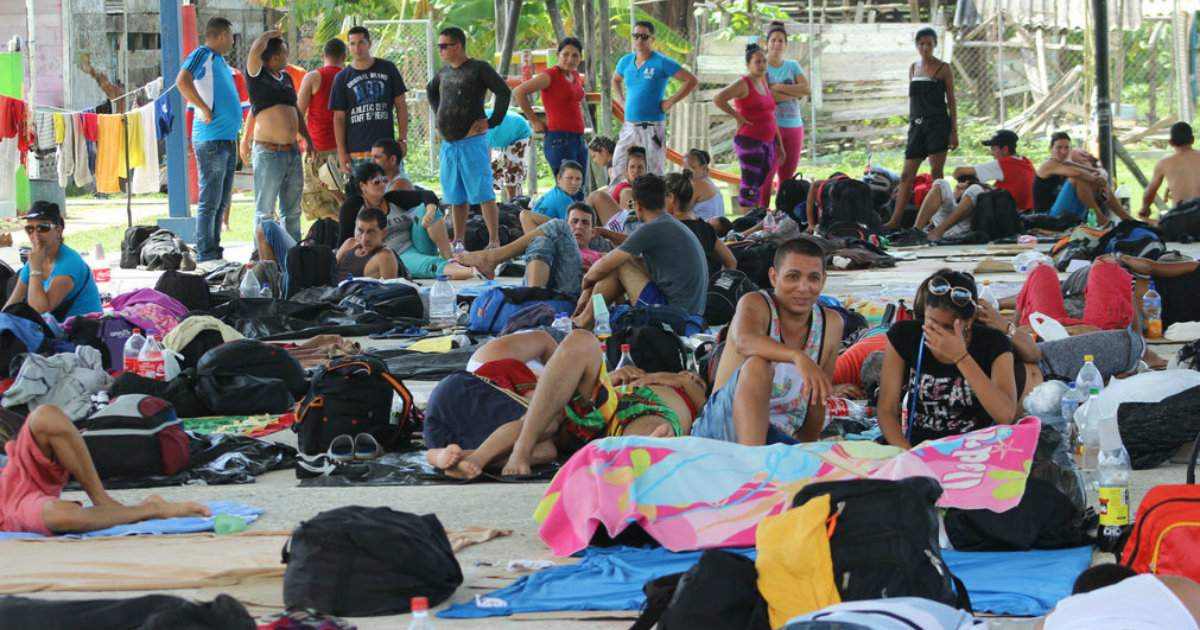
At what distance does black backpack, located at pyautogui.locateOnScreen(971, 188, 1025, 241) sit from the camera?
1538 cm

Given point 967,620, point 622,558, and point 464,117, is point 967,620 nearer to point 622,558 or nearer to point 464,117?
point 622,558

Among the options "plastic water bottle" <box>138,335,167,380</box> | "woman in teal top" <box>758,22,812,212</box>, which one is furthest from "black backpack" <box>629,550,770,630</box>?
"woman in teal top" <box>758,22,812,212</box>

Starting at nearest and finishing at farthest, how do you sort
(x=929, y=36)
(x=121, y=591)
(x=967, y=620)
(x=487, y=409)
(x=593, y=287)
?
(x=967, y=620)
(x=121, y=591)
(x=487, y=409)
(x=593, y=287)
(x=929, y=36)

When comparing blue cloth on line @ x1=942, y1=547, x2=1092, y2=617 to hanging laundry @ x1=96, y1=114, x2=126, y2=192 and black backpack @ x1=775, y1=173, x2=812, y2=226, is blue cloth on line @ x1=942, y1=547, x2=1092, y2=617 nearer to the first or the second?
black backpack @ x1=775, y1=173, x2=812, y2=226

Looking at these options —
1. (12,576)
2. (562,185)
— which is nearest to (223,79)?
(562,185)

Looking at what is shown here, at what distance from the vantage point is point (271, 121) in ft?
43.8

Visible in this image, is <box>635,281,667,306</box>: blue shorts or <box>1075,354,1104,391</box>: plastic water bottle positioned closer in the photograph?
<box>1075,354,1104,391</box>: plastic water bottle

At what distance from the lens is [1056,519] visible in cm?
489

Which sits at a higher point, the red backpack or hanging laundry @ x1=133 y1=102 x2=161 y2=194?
hanging laundry @ x1=133 y1=102 x2=161 y2=194

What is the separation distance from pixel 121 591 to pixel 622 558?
1.66 m

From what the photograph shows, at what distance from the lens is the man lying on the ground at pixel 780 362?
18.9ft

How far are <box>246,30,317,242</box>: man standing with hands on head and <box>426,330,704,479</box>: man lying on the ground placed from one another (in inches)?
295

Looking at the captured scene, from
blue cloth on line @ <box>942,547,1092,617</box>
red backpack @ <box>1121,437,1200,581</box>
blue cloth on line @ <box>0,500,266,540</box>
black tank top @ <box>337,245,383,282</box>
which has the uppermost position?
black tank top @ <box>337,245,383,282</box>

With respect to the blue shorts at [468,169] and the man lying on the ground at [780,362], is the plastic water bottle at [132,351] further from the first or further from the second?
the blue shorts at [468,169]
